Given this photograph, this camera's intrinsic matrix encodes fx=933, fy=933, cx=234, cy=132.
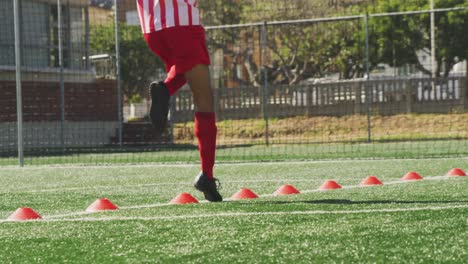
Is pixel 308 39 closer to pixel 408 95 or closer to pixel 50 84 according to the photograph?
pixel 50 84

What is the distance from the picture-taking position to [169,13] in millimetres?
6469

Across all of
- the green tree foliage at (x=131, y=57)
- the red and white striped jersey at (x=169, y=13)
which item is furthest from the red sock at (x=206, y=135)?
the green tree foliage at (x=131, y=57)

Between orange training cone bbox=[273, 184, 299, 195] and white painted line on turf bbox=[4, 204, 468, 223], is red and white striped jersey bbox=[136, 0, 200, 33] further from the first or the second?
white painted line on turf bbox=[4, 204, 468, 223]

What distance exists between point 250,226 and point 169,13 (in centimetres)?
225

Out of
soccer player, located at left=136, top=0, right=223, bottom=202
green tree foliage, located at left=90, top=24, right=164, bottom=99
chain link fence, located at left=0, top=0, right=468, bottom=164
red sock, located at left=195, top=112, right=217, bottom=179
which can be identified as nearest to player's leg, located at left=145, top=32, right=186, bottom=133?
soccer player, located at left=136, top=0, right=223, bottom=202

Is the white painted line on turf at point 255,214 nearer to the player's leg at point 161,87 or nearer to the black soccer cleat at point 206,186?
the black soccer cleat at point 206,186

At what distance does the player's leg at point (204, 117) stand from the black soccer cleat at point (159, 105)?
0.20 meters

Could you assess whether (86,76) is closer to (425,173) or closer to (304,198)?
(425,173)

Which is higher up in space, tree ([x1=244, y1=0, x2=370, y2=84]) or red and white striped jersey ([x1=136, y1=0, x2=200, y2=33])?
tree ([x1=244, y1=0, x2=370, y2=84])

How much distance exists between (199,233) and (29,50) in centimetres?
2244

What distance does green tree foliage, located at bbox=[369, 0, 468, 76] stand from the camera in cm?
2417

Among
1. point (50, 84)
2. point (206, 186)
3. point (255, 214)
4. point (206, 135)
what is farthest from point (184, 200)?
point (50, 84)

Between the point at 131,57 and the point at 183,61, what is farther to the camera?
the point at 131,57

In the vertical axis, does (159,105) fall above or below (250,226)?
above
